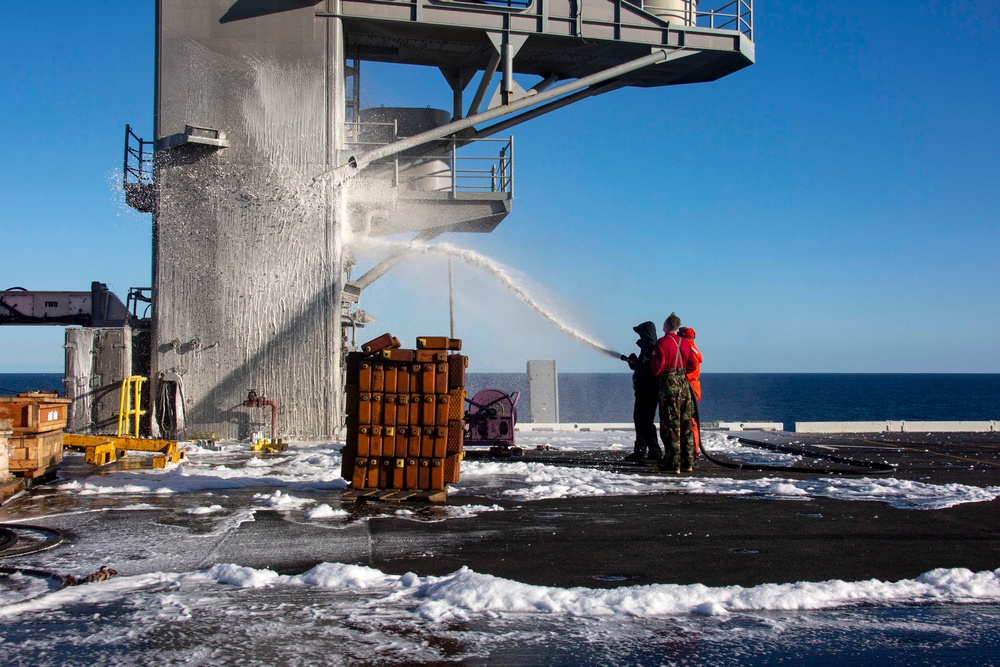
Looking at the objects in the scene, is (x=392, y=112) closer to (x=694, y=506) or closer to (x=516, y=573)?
(x=694, y=506)

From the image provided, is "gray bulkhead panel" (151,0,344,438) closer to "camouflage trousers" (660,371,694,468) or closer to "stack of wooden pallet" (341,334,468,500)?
"camouflage trousers" (660,371,694,468)

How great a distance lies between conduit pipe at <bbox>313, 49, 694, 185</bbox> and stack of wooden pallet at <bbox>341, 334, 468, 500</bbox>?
840cm

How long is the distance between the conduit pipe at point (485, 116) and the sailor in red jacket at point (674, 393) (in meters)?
7.35

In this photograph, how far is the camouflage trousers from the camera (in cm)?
1241

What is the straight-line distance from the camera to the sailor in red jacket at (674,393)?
12.4 meters

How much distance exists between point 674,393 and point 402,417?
4.67m

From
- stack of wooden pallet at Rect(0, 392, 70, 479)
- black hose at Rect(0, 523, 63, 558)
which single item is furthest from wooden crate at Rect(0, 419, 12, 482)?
black hose at Rect(0, 523, 63, 558)

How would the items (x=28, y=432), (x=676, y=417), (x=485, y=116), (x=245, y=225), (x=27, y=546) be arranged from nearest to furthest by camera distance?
1. (x=27, y=546)
2. (x=28, y=432)
3. (x=676, y=417)
4. (x=245, y=225)
5. (x=485, y=116)

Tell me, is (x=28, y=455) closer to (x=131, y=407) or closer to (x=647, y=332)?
(x=131, y=407)

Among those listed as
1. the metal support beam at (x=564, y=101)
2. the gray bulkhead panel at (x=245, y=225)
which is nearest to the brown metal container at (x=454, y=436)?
the gray bulkhead panel at (x=245, y=225)

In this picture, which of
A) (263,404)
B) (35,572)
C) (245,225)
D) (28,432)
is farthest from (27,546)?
(245,225)

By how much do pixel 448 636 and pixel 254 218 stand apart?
13513mm

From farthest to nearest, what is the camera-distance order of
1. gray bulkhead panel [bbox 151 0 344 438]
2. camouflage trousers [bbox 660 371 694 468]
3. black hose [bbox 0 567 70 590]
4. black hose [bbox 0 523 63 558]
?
gray bulkhead panel [bbox 151 0 344 438], camouflage trousers [bbox 660 371 694 468], black hose [bbox 0 523 63 558], black hose [bbox 0 567 70 590]

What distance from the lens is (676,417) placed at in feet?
41.2
